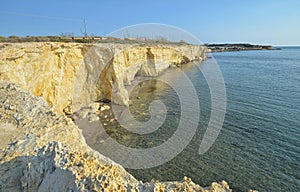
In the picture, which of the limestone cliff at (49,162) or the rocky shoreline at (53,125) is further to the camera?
the rocky shoreline at (53,125)

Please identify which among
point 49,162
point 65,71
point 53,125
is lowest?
point 53,125

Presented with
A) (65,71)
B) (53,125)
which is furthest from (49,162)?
(65,71)

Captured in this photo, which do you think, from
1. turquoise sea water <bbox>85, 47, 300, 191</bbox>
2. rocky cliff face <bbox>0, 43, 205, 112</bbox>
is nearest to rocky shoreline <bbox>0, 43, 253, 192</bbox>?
rocky cliff face <bbox>0, 43, 205, 112</bbox>

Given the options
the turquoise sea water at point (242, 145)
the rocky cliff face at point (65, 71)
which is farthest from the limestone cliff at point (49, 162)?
the rocky cliff face at point (65, 71)

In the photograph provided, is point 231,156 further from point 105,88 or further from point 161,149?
point 105,88

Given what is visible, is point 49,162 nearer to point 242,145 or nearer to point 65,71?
point 242,145

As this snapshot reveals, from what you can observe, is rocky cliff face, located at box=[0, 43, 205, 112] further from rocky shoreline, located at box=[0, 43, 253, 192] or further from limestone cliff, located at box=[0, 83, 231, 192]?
limestone cliff, located at box=[0, 83, 231, 192]

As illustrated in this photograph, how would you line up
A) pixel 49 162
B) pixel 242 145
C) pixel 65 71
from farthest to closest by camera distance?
pixel 65 71 → pixel 242 145 → pixel 49 162

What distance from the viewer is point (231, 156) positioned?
32.9 ft

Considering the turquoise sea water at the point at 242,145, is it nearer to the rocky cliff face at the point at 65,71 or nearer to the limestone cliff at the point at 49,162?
the rocky cliff face at the point at 65,71

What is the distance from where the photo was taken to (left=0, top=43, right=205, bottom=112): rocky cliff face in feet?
37.2

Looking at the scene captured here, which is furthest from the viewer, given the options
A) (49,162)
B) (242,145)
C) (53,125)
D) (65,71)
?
(65,71)

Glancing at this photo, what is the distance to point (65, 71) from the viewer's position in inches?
599

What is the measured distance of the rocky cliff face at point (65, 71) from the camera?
11.3m
